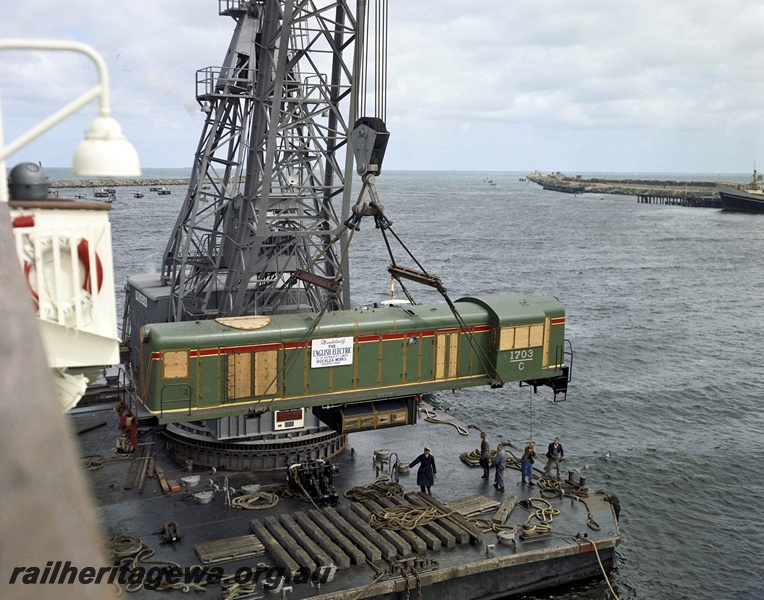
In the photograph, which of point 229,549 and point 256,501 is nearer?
point 229,549

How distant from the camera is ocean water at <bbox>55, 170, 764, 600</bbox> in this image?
92.2ft

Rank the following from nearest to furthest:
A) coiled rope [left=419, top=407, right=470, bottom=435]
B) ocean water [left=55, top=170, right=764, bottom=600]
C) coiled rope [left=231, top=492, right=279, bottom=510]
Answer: coiled rope [left=231, top=492, right=279, bottom=510], ocean water [left=55, top=170, right=764, bottom=600], coiled rope [left=419, top=407, right=470, bottom=435]

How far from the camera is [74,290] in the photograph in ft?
20.3

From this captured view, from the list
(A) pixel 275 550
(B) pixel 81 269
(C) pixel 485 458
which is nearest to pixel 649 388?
(C) pixel 485 458

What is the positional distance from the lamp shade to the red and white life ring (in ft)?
3.12

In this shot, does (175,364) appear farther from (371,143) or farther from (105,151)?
(105,151)

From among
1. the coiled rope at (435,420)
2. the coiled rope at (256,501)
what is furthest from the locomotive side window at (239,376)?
the coiled rope at (435,420)

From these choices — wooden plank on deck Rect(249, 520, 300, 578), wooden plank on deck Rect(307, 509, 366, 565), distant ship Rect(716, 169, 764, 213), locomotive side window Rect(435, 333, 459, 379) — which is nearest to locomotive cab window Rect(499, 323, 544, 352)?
locomotive side window Rect(435, 333, 459, 379)

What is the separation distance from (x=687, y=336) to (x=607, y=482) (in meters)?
29.7

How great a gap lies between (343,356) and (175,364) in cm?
504

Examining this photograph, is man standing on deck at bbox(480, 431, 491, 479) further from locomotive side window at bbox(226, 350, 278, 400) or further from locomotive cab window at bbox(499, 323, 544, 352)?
locomotive side window at bbox(226, 350, 278, 400)

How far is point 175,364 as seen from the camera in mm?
20703

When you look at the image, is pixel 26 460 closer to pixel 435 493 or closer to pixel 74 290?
pixel 74 290

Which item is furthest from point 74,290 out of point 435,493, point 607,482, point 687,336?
point 687,336
